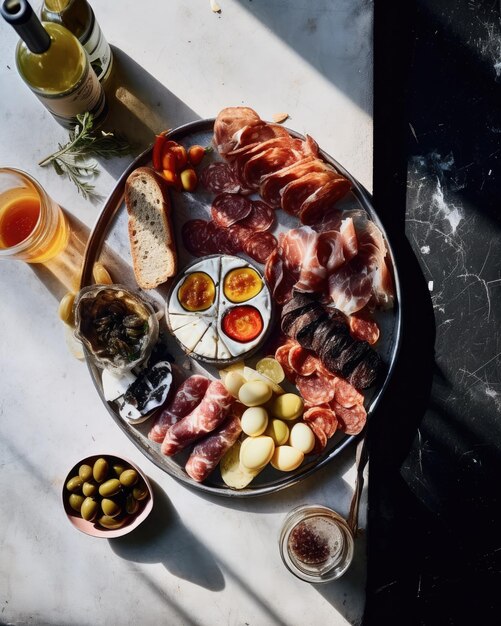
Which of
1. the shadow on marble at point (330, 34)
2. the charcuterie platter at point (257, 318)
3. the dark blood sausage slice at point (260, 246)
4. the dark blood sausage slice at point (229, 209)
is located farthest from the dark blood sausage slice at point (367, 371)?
the shadow on marble at point (330, 34)

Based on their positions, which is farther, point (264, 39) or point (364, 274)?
point (264, 39)

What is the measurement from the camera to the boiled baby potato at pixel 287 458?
204 cm

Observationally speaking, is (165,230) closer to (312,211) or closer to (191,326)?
(191,326)

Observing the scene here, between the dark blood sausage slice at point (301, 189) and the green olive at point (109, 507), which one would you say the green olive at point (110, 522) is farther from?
the dark blood sausage slice at point (301, 189)

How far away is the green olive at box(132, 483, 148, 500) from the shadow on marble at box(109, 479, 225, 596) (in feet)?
0.22

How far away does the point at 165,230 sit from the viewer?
85.4 inches

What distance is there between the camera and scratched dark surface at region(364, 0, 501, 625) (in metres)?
2.26

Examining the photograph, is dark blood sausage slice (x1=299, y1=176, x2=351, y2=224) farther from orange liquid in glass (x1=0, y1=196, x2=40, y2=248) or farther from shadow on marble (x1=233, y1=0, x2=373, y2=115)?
orange liquid in glass (x1=0, y1=196, x2=40, y2=248)

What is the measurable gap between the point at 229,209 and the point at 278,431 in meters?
0.76

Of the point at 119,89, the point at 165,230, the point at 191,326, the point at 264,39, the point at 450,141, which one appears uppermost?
the point at 450,141

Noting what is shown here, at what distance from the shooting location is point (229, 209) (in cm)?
219

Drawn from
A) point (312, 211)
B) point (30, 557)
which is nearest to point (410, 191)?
point (312, 211)

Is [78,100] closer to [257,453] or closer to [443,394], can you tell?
[257,453]

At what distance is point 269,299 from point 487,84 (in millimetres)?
Result: 1123
